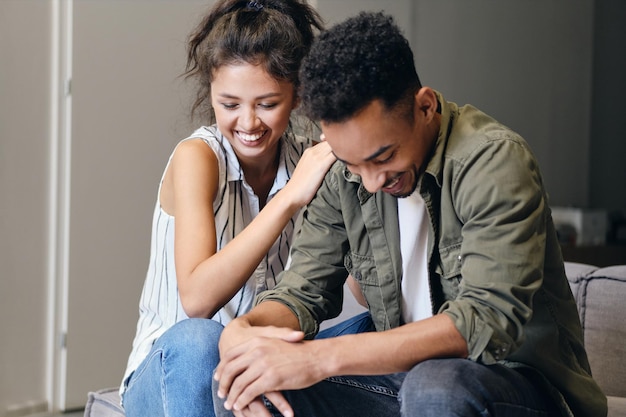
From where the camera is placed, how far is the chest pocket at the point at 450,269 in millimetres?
1414

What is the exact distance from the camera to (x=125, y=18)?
304 centimetres

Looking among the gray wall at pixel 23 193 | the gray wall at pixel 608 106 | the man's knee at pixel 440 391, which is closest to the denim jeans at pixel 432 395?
the man's knee at pixel 440 391

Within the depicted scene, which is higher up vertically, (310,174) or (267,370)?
(310,174)

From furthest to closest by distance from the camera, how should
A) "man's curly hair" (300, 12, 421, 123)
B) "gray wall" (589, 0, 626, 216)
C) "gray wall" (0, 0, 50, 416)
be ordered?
1. "gray wall" (589, 0, 626, 216)
2. "gray wall" (0, 0, 50, 416)
3. "man's curly hair" (300, 12, 421, 123)

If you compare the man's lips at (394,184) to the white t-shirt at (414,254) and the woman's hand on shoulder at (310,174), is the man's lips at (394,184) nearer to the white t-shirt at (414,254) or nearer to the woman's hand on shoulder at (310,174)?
the white t-shirt at (414,254)

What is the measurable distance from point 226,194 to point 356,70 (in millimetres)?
707

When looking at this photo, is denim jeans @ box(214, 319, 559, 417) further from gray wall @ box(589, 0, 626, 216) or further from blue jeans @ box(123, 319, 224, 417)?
gray wall @ box(589, 0, 626, 216)

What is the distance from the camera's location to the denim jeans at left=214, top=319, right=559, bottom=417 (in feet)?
3.85

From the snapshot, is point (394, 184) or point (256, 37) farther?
point (256, 37)

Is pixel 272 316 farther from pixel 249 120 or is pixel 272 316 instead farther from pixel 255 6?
pixel 255 6

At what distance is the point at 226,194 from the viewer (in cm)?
192

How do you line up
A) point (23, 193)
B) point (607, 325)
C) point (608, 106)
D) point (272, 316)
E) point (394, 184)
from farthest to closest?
point (608, 106), point (23, 193), point (607, 325), point (272, 316), point (394, 184)

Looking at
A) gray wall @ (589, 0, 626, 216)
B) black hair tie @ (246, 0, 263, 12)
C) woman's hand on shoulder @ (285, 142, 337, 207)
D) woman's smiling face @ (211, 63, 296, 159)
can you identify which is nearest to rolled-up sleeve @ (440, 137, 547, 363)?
woman's hand on shoulder @ (285, 142, 337, 207)

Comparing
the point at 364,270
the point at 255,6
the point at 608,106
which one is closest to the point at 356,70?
the point at 364,270
